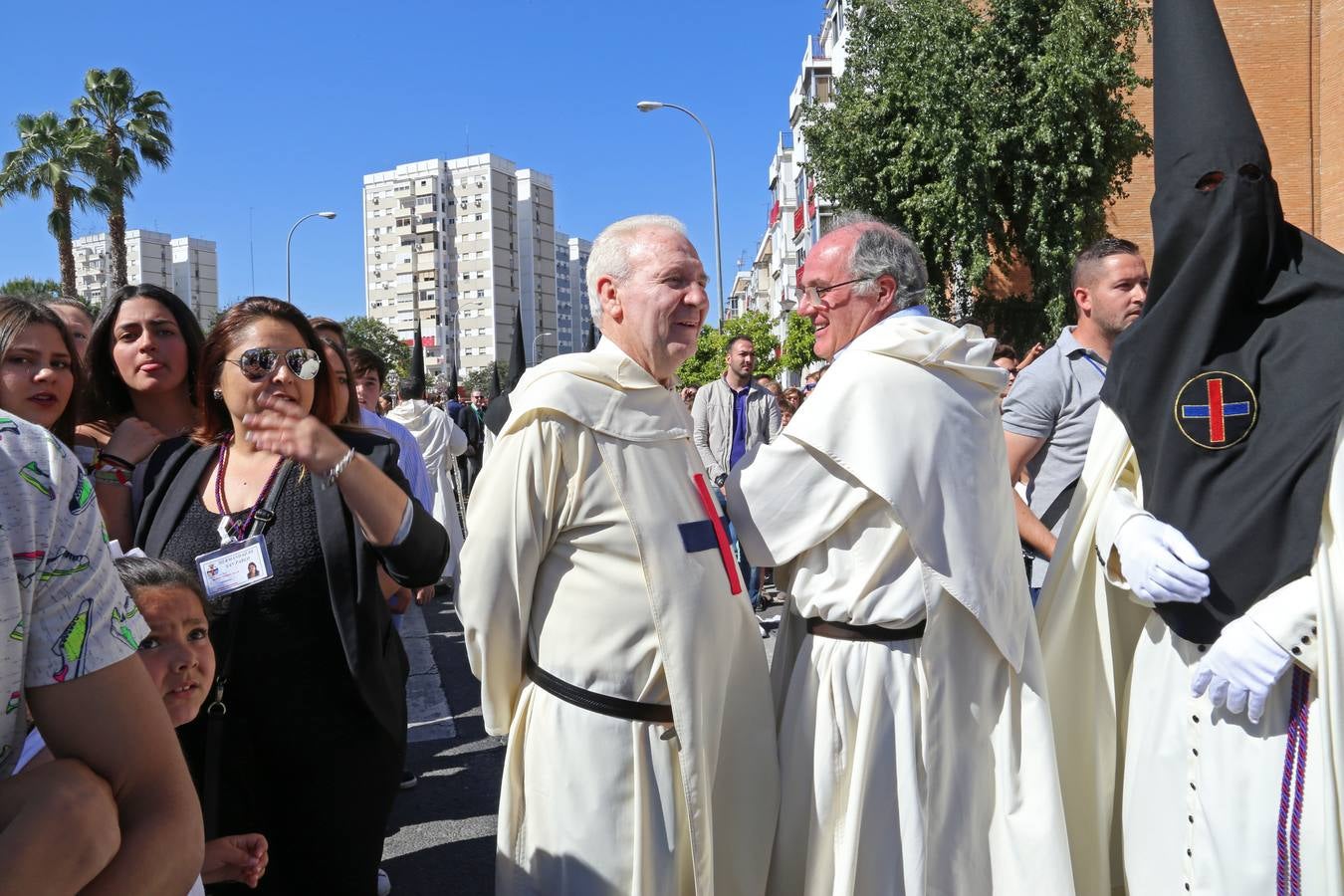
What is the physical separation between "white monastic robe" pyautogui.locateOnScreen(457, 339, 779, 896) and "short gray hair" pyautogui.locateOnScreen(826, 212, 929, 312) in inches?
33.5

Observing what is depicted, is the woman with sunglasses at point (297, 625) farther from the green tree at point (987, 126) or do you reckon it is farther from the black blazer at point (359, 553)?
the green tree at point (987, 126)

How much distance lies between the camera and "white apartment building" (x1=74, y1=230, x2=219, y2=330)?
11969 cm

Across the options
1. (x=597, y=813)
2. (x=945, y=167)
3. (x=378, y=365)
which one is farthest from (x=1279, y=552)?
(x=945, y=167)

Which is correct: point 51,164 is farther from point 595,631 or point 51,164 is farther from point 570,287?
point 570,287

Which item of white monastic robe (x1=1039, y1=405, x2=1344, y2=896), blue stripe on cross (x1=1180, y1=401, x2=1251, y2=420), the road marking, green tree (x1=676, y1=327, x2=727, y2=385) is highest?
green tree (x1=676, y1=327, x2=727, y2=385)

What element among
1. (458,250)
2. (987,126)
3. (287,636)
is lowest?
(287,636)

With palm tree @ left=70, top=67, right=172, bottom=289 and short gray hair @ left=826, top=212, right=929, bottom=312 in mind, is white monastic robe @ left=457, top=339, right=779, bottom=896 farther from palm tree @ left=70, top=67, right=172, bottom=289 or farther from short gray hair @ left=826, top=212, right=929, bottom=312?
palm tree @ left=70, top=67, right=172, bottom=289

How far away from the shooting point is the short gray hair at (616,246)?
99.3 inches

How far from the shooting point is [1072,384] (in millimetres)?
3691

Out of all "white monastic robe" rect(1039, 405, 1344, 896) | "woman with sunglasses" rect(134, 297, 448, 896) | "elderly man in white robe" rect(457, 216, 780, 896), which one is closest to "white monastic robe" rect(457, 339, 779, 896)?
"elderly man in white robe" rect(457, 216, 780, 896)

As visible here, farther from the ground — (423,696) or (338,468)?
(338,468)

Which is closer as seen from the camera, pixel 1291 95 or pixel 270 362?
pixel 270 362

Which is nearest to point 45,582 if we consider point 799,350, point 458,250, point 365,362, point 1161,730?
point 1161,730

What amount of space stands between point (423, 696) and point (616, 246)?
4.79m
